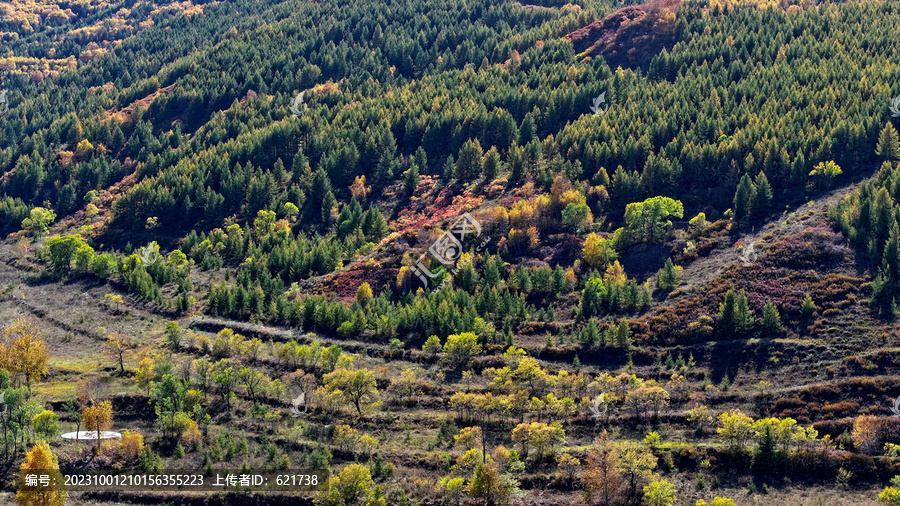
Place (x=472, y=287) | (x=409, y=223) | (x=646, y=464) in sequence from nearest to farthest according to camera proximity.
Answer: (x=646, y=464), (x=472, y=287), (x=409, y=223)

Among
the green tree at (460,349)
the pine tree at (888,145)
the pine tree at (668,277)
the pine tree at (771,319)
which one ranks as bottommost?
the green tree at (460,349)

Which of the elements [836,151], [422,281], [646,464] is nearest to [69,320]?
[422,281]

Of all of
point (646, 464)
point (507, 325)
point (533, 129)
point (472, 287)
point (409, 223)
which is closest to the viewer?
point (646, 464)

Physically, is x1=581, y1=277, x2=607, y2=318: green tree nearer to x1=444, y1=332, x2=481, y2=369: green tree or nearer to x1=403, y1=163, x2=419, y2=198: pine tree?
x1=444, y1=332, x2=481, y2=369: green tree

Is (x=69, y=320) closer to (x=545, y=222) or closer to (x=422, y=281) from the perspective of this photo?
(x=422, y=281)

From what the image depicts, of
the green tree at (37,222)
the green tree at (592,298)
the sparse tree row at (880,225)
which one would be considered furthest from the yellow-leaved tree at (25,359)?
the sparse tree row at (880,225)

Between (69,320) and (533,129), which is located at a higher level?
(533,129)

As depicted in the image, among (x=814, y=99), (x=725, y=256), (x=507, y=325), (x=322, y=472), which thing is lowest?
(x=322, y=472)

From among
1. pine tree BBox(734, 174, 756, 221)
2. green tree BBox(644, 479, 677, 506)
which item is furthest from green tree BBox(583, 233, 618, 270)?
green tree BBox(644, 479, 677, 506)

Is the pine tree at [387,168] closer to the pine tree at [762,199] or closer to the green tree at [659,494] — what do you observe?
the pine tree at [762,199]
